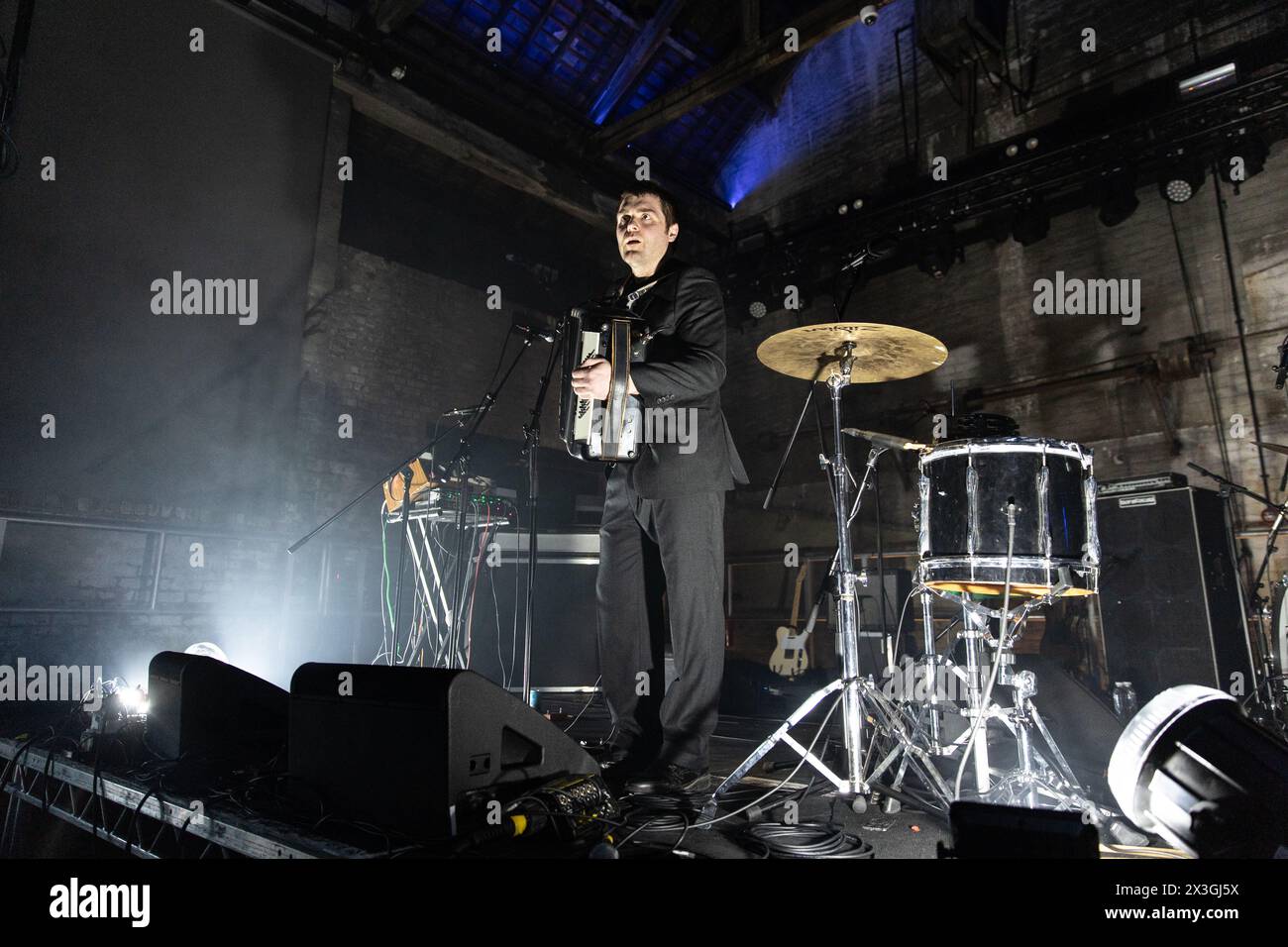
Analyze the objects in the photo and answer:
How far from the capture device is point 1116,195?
6.90 meters

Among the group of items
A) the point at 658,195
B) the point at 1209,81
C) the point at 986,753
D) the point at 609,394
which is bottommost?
the point at 986,753

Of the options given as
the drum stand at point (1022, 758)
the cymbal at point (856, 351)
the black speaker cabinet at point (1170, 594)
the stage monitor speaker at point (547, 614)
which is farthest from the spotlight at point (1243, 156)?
the stage monitor speaker at point (547, 614)

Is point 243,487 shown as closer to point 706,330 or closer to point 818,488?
point 706,330

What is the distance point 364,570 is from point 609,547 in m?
4.48

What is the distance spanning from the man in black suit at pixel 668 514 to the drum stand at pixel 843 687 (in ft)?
0.82

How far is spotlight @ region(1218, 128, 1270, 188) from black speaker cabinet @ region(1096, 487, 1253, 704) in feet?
11.3

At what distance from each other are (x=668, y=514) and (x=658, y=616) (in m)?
0.44

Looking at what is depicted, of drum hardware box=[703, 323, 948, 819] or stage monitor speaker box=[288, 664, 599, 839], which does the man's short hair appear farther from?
stage monitor speaker box=[288, 664, 599, 839]

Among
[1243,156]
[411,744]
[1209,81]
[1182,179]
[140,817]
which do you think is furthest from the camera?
[1182,179]

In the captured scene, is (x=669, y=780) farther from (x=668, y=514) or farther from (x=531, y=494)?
(x=531, y=494)

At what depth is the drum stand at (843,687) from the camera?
228cm

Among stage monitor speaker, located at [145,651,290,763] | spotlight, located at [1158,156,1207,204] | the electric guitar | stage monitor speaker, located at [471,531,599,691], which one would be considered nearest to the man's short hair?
stage monitor speaker, located at [145,651,290,763]

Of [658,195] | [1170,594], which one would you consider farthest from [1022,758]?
[1170,594]

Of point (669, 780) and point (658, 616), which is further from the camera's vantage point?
point (658, 616)
